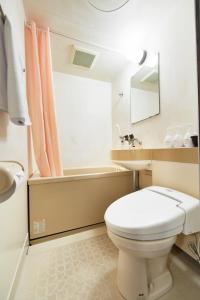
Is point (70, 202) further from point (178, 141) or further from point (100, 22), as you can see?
point (100, 22)

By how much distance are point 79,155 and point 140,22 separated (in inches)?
67.2

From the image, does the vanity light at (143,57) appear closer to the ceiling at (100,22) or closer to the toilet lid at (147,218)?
the ceiling at (100,22)

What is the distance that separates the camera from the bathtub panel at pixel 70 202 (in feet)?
4.00

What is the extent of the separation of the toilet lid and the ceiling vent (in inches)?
68.2

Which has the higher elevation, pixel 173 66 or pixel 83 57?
pixel 83 57

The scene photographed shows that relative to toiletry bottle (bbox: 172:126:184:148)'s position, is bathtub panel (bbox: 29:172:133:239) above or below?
below

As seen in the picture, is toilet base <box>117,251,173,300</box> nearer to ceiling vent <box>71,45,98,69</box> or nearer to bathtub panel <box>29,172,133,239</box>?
bathtub panel <box>29,172,133,239</box>

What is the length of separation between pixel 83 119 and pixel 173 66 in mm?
1316

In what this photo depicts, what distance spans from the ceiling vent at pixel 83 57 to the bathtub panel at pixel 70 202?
1.48 metres

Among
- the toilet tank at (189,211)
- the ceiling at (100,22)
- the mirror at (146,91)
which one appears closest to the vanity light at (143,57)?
the mirror at (146,91)

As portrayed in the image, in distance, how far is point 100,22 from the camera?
1381 millimetres

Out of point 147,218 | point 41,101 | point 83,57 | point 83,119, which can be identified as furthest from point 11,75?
point 83,119

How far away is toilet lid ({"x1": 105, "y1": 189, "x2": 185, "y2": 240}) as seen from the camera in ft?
2.15

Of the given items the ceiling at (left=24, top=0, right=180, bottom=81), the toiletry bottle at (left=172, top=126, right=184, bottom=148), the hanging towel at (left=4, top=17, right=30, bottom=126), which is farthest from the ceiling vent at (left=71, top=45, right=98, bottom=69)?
the toiletry bottle at (left=172, top=126, right=184, bottom=148)
